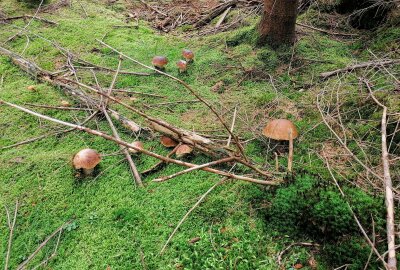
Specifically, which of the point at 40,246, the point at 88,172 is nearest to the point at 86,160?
the point at 88,172

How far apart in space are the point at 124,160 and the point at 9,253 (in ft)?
4.13

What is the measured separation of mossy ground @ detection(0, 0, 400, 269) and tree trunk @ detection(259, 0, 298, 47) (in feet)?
0.69

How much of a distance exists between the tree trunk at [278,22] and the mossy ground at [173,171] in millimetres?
211

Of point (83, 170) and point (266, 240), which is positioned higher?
point (266, 240)

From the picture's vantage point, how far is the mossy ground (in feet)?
7.95

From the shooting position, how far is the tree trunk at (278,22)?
14.9 ft

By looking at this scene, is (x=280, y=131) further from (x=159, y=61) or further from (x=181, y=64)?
(x=159, y=61)

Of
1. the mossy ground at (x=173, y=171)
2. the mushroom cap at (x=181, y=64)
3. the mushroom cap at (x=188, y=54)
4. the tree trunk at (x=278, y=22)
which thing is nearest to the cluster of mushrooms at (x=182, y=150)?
the mossy ground at (x=173, y=171)

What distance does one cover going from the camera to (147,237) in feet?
8.32

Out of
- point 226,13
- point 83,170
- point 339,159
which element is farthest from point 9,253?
point 226,13

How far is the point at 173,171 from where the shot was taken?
3.11 m

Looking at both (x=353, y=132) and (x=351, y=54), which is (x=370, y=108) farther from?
(x=351, y=54)

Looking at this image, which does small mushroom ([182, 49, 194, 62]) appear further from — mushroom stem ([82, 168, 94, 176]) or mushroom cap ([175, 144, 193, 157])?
mushroom stem ([82, 168, 94, 176])

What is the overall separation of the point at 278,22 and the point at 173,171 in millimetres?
2913
